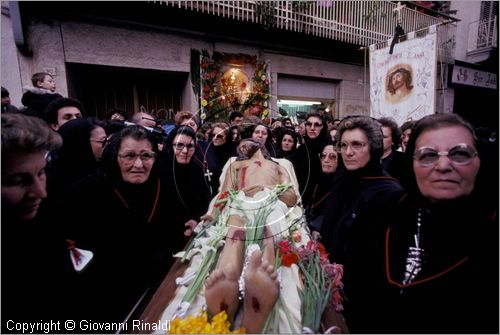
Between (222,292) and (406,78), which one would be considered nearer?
(222,292)

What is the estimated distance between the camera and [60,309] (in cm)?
137

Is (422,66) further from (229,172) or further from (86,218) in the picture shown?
(86,218)

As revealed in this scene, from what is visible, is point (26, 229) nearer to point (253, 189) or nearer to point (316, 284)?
point (316, 284)

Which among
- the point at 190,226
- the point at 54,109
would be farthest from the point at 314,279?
the point at 54,109

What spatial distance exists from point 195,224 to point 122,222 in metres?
0.76

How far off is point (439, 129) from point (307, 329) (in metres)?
1.34

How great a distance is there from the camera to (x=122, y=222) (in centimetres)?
200

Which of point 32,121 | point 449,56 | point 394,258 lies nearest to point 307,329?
point 394,258

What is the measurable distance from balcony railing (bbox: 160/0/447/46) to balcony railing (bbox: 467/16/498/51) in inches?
123

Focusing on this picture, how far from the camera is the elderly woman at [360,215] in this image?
1.54m

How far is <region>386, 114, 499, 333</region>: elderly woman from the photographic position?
1.18m

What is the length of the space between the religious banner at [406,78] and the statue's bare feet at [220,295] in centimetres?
440

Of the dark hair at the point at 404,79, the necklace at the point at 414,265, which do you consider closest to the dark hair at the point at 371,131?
the necklace at the point at 414,265

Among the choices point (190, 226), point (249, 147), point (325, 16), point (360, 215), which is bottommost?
point (190, 226)
